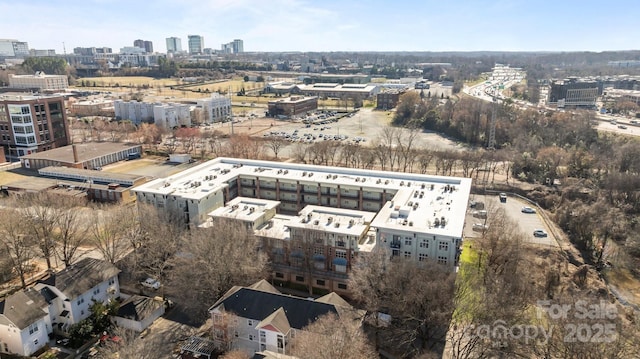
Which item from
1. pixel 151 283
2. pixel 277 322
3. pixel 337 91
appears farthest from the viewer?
pixel 337 91

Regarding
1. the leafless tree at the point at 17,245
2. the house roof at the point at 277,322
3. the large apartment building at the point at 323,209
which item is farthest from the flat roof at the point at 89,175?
the house roof at the point at 277,322

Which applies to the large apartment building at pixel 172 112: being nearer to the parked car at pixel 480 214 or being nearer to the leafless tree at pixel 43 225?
the leafless tree at pixel 43 225

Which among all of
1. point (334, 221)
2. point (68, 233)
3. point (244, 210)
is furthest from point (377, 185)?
point (68, 233)

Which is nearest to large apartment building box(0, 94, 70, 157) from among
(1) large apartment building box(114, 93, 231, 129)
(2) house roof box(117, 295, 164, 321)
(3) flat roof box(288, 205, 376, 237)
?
(1) large apartment building box(114, 93, 231, 129)

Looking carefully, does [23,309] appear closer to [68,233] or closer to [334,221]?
[68,233]

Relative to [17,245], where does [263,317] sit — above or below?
below

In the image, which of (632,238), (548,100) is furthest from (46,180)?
(548,100)
